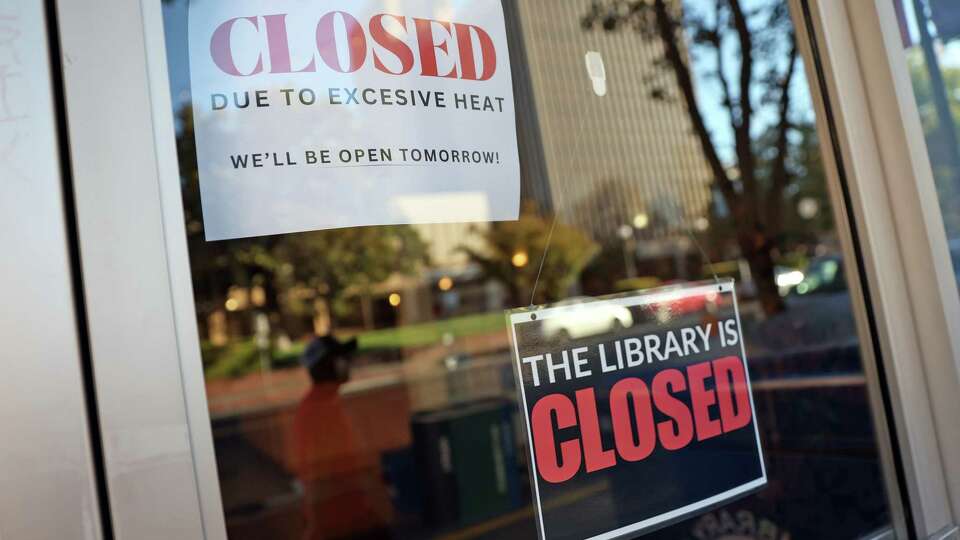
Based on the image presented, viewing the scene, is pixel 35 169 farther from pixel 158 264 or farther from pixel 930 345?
pixel 930 345

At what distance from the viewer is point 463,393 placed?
1138cm

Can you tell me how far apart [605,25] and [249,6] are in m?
1.54

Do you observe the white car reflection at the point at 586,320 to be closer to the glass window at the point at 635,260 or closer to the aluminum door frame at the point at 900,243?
the glass window at the point at 635,260

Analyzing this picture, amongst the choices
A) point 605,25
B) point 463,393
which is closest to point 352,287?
point 463,393

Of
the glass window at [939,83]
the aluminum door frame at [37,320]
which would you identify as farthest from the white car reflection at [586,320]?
the glass window at [939,83]

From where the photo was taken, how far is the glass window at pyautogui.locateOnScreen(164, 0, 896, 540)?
2088mm

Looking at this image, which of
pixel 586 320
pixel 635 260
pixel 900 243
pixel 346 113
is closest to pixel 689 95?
pixel 900 243

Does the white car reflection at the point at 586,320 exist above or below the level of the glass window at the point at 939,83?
below

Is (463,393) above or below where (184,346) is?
below

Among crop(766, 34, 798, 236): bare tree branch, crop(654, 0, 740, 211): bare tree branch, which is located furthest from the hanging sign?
crop(766, 34, 798, 236): bare tree branch

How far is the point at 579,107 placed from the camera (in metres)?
2.11

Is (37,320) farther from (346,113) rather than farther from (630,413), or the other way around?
(630,413)

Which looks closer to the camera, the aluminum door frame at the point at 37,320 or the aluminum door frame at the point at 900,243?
the aluminum door frame at the point at 37,320

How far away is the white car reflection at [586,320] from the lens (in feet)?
4.99
